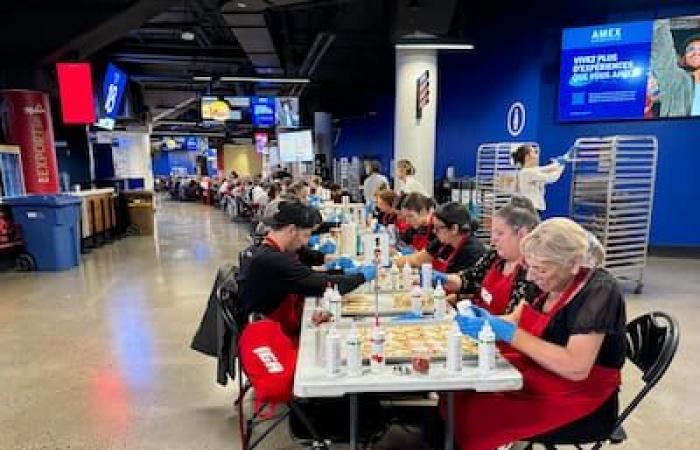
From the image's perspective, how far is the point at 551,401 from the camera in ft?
6.42

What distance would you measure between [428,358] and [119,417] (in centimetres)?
234

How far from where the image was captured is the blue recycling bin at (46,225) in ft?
25.1

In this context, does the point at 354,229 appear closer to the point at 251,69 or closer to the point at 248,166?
the point at 251,69

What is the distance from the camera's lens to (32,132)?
8328mm

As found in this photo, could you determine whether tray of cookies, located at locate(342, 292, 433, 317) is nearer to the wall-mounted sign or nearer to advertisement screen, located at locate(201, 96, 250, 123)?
the wall-mounted sign

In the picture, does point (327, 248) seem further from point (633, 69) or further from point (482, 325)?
point (633, 69)

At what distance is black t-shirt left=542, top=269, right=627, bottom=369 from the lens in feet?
5.98

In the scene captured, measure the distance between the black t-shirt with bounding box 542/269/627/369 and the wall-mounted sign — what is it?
631 centimetres

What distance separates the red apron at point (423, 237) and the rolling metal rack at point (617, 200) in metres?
2.67

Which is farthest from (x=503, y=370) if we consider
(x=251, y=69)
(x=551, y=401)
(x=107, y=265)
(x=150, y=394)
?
(x=251, y=69)

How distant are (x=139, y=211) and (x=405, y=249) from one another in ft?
30.8

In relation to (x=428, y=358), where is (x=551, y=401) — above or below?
below

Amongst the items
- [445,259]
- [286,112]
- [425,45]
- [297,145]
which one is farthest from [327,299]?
[286,112]

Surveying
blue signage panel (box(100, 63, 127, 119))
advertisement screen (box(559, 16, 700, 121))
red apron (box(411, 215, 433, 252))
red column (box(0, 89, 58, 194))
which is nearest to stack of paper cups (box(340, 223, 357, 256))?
red apron (box(411, 215, 433, 252))
